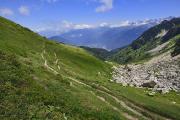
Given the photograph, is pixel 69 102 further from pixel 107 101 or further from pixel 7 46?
pixel 7 46

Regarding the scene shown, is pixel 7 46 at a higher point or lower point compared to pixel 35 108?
higher

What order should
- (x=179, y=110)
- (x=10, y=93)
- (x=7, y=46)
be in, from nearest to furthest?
1. (x=10, y=93)
2. (x=179, y=110)
3. (x=7, y=46)

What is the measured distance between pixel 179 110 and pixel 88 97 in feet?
77.2

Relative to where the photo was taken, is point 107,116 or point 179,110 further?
point 179,110

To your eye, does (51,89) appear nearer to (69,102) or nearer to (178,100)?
(69,102)

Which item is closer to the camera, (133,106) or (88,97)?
(88,97)

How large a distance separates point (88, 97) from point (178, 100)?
133 ft

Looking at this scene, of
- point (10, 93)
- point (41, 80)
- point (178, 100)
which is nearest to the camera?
point (10, 93)

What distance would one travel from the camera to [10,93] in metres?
40.4

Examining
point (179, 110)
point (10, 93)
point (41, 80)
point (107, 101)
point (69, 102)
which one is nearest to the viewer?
point (10, 93)

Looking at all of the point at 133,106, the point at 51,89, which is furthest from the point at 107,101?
the point at 51,89

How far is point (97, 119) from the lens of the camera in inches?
1639

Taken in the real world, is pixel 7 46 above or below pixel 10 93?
above

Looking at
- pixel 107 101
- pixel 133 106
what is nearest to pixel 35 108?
pixel 107 101
